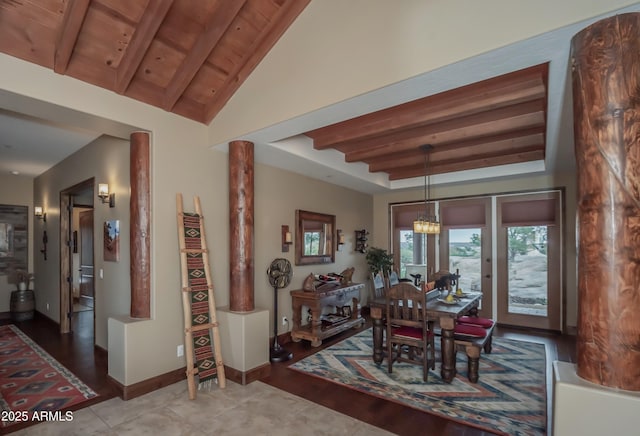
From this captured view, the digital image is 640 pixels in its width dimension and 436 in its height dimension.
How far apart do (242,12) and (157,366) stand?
11.9 ft

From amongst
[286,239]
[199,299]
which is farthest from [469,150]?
[199,299]

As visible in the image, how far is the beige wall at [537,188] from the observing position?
17.8ft

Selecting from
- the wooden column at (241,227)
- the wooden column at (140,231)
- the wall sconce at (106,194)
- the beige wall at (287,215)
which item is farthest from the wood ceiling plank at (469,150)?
the wall sconce at (106,194)

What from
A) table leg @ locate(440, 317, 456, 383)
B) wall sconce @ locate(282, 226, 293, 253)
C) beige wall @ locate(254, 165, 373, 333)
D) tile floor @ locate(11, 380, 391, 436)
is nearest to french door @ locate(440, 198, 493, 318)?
beige wall @ locate(254, 165, 373, 333)

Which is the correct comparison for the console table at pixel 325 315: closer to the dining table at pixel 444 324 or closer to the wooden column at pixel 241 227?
→ the dining table at pixel 444 324

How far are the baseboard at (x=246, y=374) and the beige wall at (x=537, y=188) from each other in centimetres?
435

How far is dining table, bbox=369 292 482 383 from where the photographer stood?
347cm

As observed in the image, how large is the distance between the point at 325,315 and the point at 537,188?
14.2 feet

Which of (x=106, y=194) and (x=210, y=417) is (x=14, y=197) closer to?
(x=106, y=194)

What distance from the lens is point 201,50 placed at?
3.02 m

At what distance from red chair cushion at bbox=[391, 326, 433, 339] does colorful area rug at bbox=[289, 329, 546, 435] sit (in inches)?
17.8

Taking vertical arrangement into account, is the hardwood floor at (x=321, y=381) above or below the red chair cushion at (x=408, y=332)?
below

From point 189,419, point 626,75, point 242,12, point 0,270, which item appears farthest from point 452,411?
point 0,270

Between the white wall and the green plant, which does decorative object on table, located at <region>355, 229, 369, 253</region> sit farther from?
the white wall
